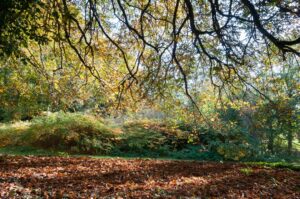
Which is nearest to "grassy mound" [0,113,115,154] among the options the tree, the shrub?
the shrub

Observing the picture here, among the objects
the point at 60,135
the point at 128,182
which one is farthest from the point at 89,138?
the point at 128,182

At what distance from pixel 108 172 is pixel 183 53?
286 centimetres

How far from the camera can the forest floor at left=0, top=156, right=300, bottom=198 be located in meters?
4.34

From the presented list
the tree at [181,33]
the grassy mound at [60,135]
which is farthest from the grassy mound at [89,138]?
the tree at [181,33]

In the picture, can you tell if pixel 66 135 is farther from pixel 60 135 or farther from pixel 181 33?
pixel 181 33

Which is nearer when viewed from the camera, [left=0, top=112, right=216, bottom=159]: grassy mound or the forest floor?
the forest floor

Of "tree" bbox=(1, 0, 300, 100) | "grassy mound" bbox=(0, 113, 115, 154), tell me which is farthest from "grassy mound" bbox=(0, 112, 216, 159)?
"tree" bbox=(1, 0, 300, 100)

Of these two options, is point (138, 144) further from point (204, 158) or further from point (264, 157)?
point (264, 157)

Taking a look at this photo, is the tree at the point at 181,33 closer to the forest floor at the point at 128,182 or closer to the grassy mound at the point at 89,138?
the forest floor at the point at 128,182

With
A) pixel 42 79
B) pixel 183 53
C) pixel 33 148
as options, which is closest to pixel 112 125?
pixel 33 148

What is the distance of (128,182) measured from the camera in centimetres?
525

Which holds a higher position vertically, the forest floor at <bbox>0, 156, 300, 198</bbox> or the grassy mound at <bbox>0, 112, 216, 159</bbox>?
the grassy mound at <bbox>0, 112, 216, 159</bbox>

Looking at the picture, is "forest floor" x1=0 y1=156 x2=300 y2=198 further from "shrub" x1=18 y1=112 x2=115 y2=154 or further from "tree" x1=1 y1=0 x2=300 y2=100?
"shrub" x1=18 y1=112 x2=115 y2=154

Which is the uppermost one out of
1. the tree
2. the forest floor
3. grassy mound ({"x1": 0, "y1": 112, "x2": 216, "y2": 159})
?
the tree
